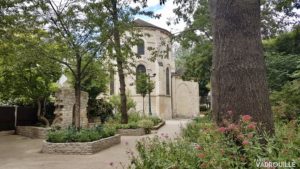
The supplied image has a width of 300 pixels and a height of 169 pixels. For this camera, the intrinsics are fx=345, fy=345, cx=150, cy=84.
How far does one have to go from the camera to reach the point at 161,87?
138 feet

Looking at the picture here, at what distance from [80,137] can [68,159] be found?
1894 millimetres

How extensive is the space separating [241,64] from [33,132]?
1686 centimetres

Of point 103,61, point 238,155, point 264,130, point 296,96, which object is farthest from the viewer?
point 103,61

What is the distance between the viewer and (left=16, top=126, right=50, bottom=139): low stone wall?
60.0ft

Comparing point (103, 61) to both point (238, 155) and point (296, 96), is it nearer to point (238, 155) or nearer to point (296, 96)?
point (296, 96)

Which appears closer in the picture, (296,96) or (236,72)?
(236,72)

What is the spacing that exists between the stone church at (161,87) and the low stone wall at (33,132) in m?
18.4

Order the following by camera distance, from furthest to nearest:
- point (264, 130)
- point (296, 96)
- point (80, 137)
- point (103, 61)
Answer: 1. point (103, 61)
2. point (296, 96)
3. point (80, 137)
4. point (264, 130)

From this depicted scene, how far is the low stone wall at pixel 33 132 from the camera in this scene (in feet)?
60.0

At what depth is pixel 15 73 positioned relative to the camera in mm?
19219

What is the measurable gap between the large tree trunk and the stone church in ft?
109

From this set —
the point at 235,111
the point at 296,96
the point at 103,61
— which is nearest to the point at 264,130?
the point at 235,111

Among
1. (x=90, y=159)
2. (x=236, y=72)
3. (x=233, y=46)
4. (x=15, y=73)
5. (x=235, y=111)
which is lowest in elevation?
(x=90, y=159)

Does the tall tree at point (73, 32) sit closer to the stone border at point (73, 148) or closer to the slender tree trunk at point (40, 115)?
the stone border at point (73, 148)
